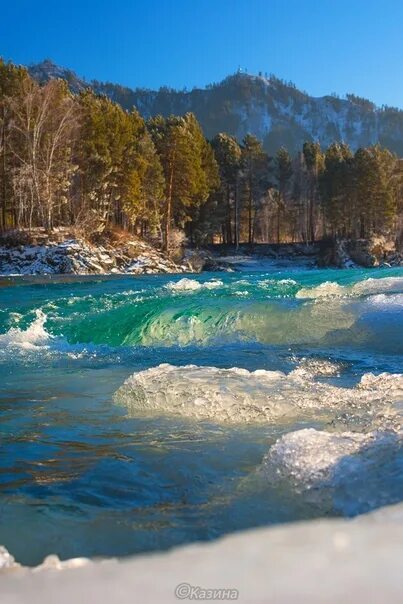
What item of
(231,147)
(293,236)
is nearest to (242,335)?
(231,147)

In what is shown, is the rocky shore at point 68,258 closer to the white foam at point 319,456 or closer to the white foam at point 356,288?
the white foam at point 356,288

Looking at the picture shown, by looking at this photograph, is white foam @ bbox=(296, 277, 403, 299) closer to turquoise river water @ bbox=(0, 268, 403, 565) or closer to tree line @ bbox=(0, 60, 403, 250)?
turquoise river water @ bbox=(0, 268, 403, 565)

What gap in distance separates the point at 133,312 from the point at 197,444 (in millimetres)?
6922

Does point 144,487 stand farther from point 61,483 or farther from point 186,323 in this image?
point 186,323

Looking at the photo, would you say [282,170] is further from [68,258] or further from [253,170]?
[68,258]

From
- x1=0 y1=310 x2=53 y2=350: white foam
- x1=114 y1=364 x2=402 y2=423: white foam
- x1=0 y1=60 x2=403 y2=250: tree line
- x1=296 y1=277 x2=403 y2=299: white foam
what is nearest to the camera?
x1=114 y1=364 x2=402 y2=423: white foam

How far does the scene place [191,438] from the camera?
3713 millimetres

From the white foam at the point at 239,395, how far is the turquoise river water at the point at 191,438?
0.01 meters

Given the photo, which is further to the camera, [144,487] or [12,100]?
[12,100]

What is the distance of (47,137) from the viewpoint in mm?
32000

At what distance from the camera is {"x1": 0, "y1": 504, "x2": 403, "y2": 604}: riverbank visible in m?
1.49

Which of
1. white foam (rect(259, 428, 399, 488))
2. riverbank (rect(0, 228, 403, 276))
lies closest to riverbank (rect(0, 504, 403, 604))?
white foam (rect(259, 428, 399, 488))

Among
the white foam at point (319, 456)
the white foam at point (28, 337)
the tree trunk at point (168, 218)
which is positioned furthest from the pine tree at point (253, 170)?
the white foam at point (319, 456)

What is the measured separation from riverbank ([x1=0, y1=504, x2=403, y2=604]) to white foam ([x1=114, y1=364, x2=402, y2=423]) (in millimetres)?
2046
